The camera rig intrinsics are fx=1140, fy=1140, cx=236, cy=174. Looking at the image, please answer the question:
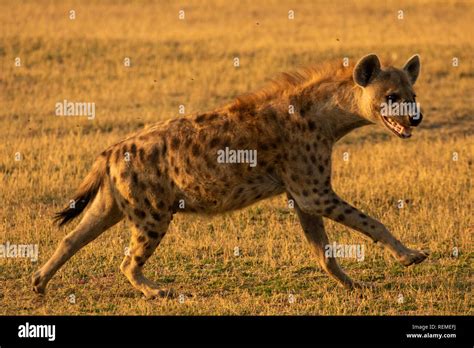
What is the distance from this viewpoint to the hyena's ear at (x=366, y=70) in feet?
25.5

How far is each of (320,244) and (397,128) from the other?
3.27ft

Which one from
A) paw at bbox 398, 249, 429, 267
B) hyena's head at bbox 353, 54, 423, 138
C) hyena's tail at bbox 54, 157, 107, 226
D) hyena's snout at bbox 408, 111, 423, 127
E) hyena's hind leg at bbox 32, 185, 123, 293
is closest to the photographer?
paw at bbox 398, 249, 429, 267

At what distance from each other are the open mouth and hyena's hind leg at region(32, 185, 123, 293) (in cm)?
194

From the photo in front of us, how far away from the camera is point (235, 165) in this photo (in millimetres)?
7738

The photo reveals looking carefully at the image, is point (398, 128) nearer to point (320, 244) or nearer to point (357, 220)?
point (357, 220)

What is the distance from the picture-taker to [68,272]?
28.1 feet

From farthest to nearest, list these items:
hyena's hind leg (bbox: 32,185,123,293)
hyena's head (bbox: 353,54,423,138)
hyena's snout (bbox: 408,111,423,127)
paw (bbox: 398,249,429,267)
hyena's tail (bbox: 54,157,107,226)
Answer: hyena's tail (bbox: 54,157,107,226)
hyena's hind leg (bbox: 32,185,123,293)
hyena's head (bbox: 353,54,423,138)
hyena's snout (bbox: 408,111,423,127)
paw (bbox: 398,249,429,267)

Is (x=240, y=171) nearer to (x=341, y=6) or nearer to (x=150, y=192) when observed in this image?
(x=150, y=192)

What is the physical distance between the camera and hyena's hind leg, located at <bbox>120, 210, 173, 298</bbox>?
25.5ft

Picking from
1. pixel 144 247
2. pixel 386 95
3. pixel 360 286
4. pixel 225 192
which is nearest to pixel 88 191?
pixel 144 247

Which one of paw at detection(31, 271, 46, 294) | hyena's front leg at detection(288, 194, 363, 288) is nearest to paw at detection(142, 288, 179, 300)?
paw at detection(31, 271, 46, 294)

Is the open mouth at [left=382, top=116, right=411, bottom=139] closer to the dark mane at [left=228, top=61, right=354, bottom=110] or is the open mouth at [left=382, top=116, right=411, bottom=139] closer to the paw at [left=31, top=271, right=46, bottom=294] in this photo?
the dark mane at [left=228, top=61, right=354, bottom=110]

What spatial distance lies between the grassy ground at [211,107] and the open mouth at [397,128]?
109 cm

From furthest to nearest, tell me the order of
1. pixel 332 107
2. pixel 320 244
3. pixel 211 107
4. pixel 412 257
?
pixel 211 107, pixel 320 244, pixel 332 107, pixel 412 257
